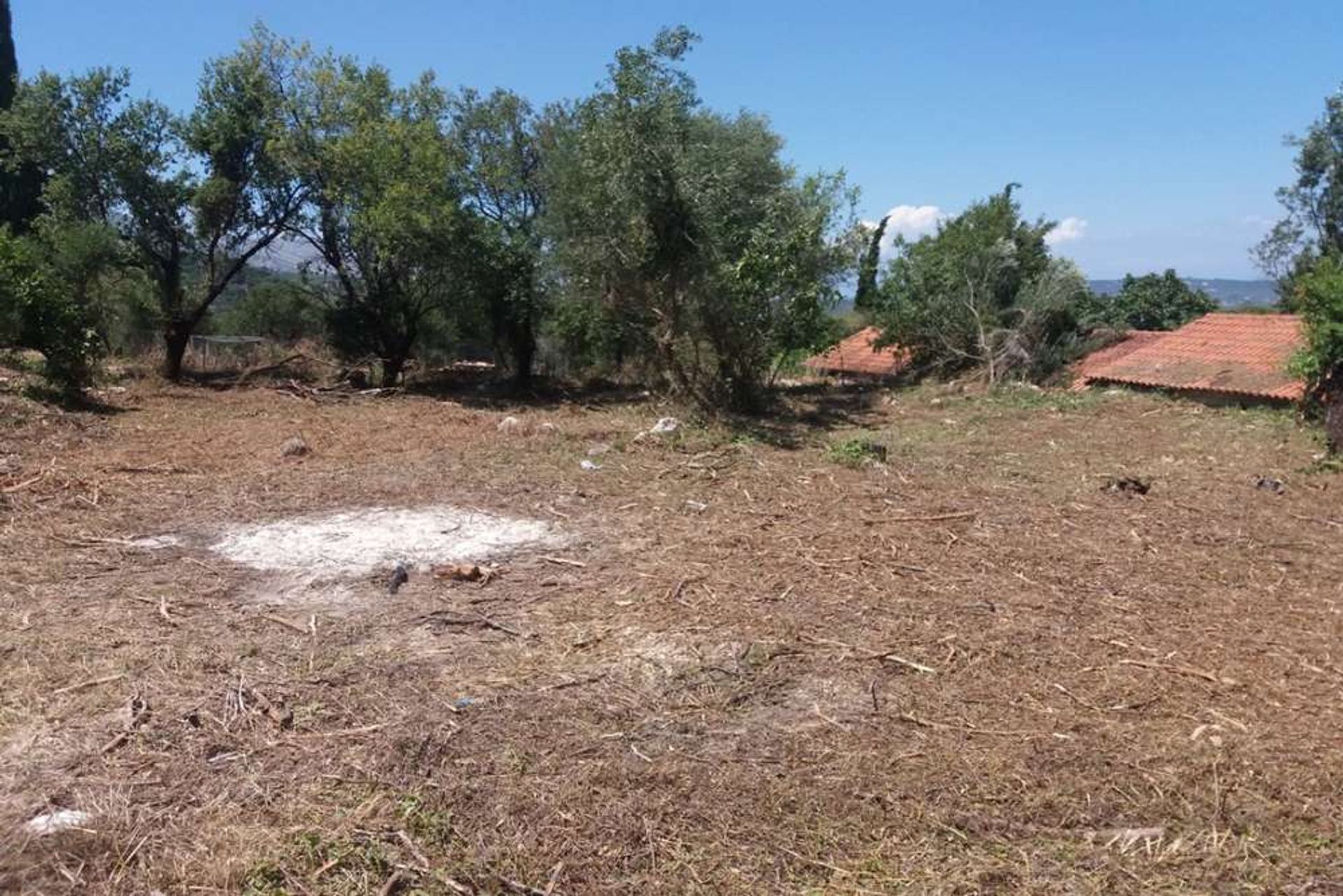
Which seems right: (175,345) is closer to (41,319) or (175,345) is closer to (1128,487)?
(41,319)

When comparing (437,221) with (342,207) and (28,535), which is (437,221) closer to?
(342,207)

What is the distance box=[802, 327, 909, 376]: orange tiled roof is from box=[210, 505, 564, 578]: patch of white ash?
647 inches

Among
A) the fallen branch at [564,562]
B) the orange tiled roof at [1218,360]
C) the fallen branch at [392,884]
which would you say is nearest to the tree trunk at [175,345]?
the fallen branch at [564,562]

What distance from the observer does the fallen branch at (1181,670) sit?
443cm

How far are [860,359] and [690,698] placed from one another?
22.1m

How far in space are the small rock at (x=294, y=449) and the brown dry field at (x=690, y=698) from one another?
1.30m

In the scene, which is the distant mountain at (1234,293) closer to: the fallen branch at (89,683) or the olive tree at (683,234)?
the olive tree at (683,234)

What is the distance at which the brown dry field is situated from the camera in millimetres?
3072

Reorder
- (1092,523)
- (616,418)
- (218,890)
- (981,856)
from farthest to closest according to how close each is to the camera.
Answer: (616,418) → (1092,523) → (981,856) → (218,890)

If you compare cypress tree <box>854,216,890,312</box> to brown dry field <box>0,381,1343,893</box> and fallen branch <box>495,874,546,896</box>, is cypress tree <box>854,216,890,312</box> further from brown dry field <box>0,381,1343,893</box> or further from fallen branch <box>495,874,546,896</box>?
fallen branch <box>495,874,546,896</box>

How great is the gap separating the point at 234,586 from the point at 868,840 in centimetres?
385

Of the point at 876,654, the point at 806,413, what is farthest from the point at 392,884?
the point at 806,413

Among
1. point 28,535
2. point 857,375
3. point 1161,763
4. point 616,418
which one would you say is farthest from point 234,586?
point 857,375

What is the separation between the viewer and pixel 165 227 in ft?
53.2
